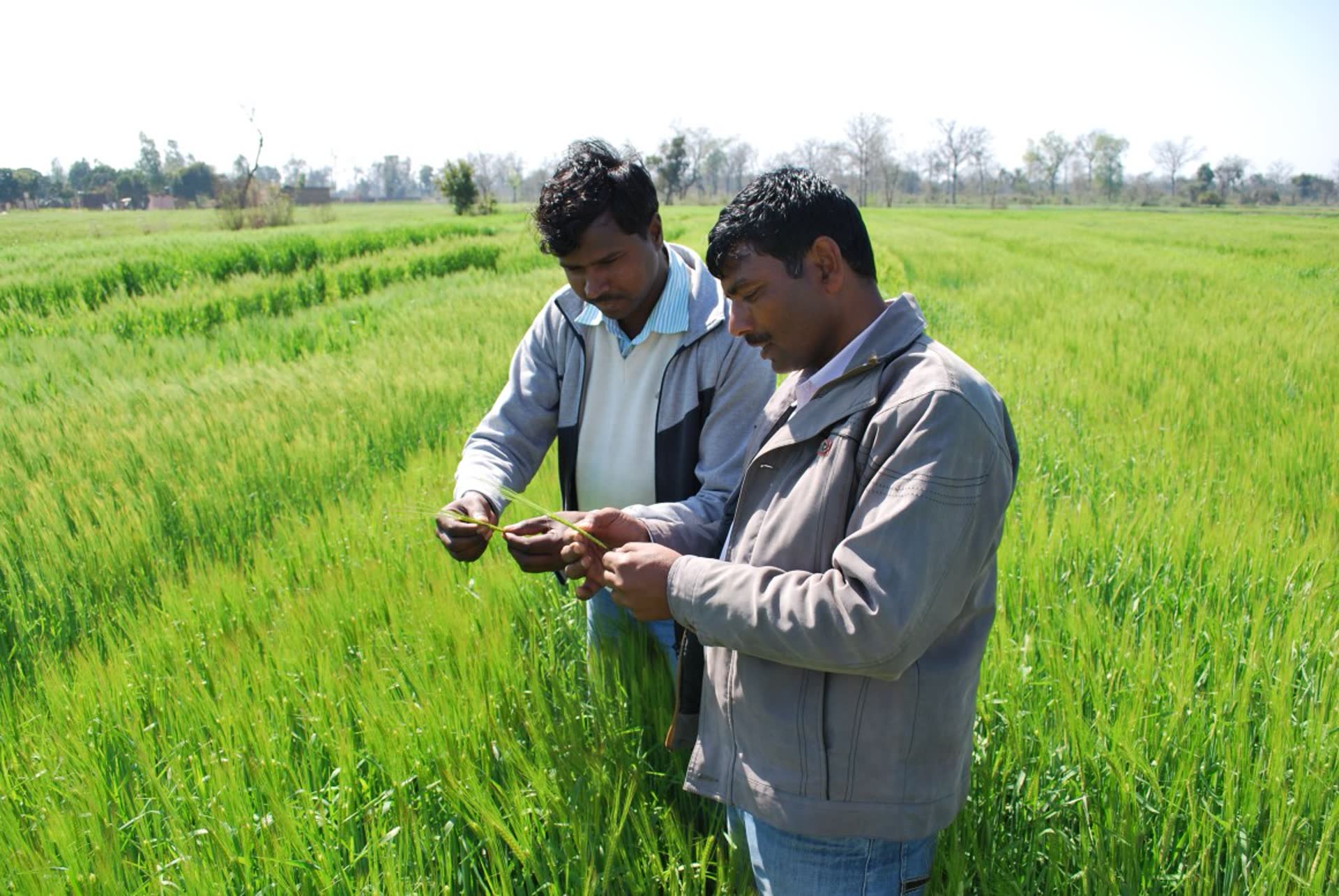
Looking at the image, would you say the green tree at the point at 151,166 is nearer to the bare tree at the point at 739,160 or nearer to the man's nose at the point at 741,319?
the bare tree at the point at 739,160

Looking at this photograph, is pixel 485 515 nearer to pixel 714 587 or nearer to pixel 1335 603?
pixel 714 587

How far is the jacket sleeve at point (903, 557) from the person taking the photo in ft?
3.16

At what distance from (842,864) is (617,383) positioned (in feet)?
3.32

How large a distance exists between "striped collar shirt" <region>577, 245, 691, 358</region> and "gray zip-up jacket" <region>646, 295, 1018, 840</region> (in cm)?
48

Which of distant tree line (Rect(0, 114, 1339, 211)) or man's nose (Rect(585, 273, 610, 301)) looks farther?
distant tree line (Rect(0, 114, 1339, 211))

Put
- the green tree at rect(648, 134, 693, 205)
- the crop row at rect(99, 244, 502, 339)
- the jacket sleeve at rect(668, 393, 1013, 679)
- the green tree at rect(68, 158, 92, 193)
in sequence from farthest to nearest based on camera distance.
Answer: the green tree at rect(68, 158, 92, 193)
the green tree at rect(648, 134, 693, 205)
the crop row at rect(99, 244, 502, 339)
the jacket sleeve at rect(668, 393, 1013, 679)

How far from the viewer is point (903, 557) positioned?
965 mm

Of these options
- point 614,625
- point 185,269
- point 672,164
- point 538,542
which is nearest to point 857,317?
point 538,542

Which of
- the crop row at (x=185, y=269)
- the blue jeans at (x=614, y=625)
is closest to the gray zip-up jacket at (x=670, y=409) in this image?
the blue jeans at (x=614, y=625)

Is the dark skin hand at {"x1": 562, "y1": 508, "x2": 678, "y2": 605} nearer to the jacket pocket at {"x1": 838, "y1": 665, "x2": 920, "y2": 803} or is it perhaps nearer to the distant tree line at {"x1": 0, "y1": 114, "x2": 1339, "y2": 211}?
the jacket pocket at {"x1": 838, "y1": 665, "x2": 920, "y2": 803}

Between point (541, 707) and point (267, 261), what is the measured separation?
13.7 metres

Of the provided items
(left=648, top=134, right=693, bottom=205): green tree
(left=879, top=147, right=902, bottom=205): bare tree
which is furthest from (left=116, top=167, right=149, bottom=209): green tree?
(left=879, top=147, right=902, bottom=205): bare tree

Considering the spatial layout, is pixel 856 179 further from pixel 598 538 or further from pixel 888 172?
pixel 598 538

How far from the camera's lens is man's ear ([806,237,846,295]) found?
3.67ft
